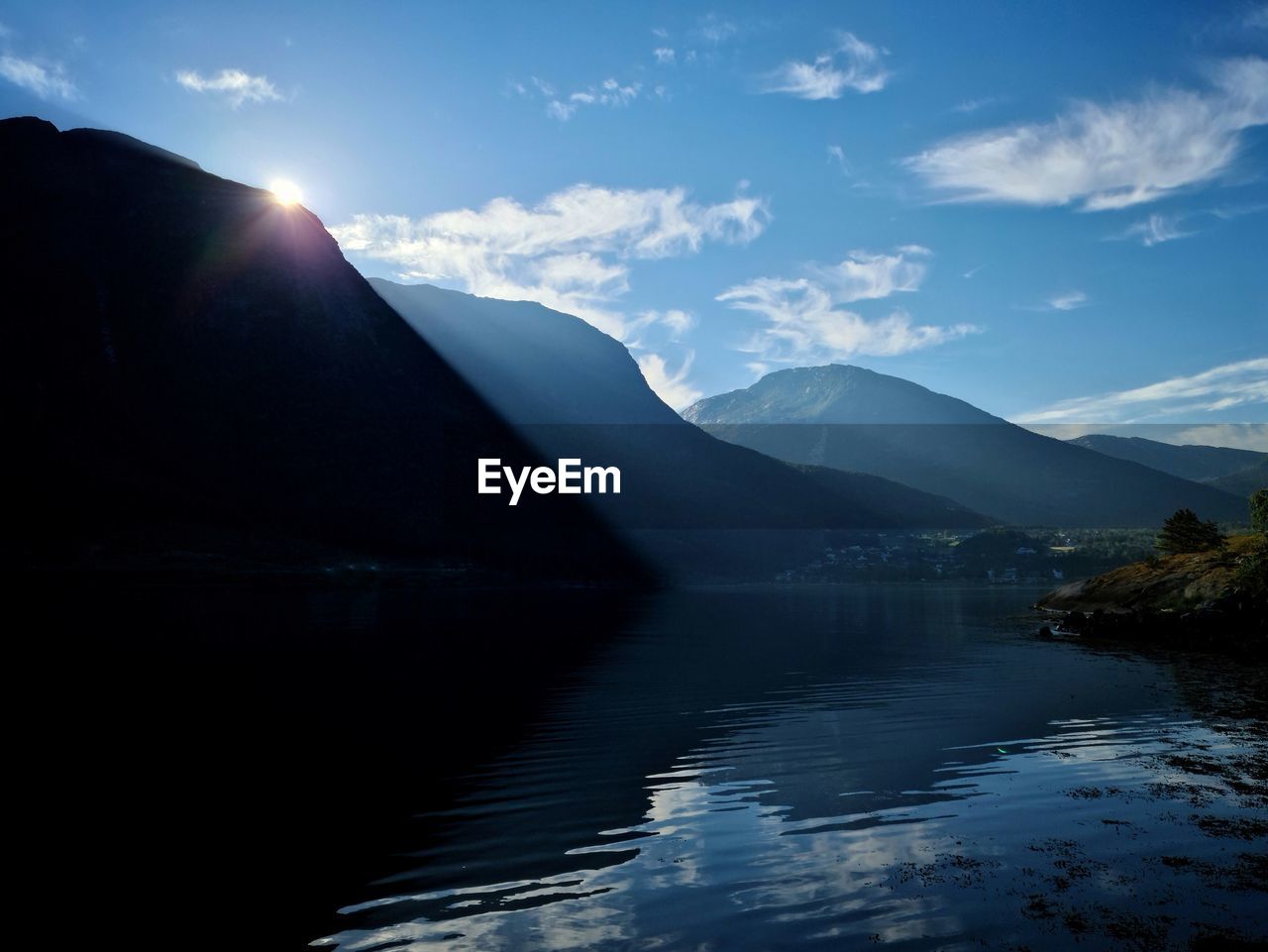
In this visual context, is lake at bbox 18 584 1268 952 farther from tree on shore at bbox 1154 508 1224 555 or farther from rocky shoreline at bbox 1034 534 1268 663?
tree on shore at bbox 1154 508 1224 555

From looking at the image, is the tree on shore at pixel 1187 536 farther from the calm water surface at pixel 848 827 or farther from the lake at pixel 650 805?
the calm water surface at pixel 848 827

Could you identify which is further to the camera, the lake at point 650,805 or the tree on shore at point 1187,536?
the tree on shore at point 1187,536

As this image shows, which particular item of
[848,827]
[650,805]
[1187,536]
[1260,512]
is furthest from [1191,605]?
[650,805]

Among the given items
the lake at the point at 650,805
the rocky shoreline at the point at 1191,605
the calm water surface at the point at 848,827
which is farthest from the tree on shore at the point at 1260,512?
the calm water surface at the point at 848,827

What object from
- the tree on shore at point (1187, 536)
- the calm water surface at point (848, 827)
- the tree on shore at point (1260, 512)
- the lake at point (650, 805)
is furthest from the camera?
the tree on shore at point (1187, 536)

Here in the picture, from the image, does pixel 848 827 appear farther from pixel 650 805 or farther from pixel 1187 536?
pixel 1187 536

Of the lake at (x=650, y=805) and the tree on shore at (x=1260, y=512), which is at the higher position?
the tree on shore at (x=1260, y=512)

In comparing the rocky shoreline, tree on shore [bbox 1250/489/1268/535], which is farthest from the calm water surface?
tree on shore [bbox 1250/489/1268/535]

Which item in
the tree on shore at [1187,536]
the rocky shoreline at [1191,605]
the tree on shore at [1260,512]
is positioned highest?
the tree on shore at [1260,512]
